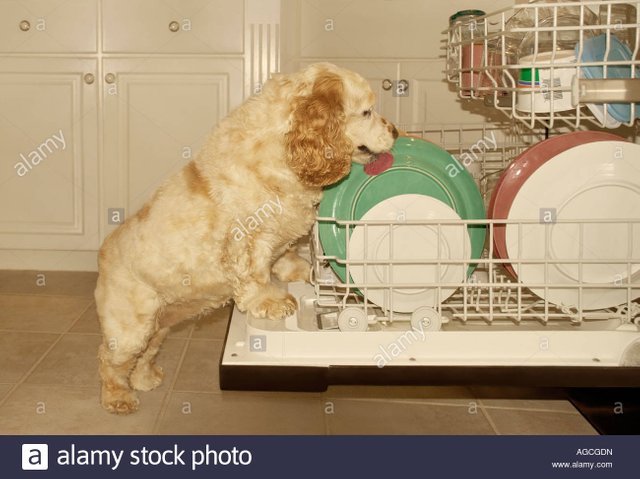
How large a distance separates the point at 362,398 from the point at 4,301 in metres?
1.80

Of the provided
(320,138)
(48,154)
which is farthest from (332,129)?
(48,154)

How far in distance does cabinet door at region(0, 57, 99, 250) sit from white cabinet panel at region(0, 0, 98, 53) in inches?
2.6

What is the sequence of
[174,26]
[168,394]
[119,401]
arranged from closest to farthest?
1. [119,401]
2. [168,394]
3. [174,26]

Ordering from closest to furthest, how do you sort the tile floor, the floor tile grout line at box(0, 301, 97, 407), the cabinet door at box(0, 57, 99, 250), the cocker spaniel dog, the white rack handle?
the white rack handle → the cocker spaniel dog → the tile floor → the floor tile grout line at box(0, 301, 97, 407) → the cabinet door at box(0, 57, 99, 250)

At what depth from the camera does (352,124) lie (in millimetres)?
1579

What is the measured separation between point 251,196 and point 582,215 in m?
0.70

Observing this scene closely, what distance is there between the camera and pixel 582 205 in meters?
1.25

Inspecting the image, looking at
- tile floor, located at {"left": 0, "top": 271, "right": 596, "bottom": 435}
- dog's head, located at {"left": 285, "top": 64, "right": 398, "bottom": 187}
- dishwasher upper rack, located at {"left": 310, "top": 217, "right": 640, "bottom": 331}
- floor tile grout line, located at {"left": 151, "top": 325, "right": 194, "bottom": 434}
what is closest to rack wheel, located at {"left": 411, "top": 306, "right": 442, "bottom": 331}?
dishwasher upper rack, located at {"left": 310, "top": 217, "right": 640, "bottom": 331}

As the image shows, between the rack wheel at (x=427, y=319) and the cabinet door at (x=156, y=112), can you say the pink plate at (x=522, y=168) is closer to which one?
the rack wheel at (x=427, y=319)

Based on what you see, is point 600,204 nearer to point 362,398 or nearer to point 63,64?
point 362,398

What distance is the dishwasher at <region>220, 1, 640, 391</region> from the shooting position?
1.12 m

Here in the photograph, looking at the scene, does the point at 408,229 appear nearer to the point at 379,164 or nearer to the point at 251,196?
the point at 379,164

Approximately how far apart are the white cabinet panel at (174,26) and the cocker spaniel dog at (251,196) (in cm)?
171

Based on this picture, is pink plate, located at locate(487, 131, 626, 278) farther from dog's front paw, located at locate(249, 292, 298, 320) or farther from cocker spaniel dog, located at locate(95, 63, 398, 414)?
dog's front paw, located at locate(249, 292, 298, 320)
